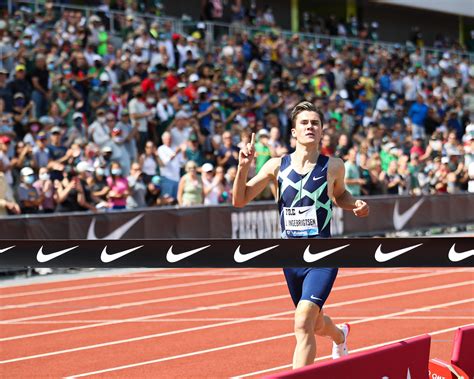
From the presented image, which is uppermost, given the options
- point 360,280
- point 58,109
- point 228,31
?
point 228,31

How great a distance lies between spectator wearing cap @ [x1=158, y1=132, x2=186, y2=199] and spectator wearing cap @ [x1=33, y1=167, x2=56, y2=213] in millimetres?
2699

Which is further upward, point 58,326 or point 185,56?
point 185,56

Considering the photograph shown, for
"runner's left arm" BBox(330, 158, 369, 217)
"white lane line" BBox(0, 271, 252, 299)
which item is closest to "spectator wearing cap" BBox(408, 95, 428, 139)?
"white lane line" BBox(0, 271, 252, 299)

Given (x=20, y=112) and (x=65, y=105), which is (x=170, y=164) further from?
(x=20, y=112)

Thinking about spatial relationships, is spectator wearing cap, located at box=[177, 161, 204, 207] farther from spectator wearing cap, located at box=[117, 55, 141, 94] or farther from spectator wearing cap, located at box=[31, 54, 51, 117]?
spectator wearing cap, located at box=[31, 54, 51, 117]

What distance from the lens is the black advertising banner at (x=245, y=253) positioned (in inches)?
248

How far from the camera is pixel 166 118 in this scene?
797 inches

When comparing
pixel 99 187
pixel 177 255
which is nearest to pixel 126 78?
pixel 99 187

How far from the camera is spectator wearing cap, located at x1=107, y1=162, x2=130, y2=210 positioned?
17453mm

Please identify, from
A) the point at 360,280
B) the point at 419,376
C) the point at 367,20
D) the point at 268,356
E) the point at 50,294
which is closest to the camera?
the point at 419,376

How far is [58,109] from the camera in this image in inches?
717

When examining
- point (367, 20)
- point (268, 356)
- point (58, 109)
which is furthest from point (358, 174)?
point (367, 20)

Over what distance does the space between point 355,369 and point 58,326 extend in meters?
6.51

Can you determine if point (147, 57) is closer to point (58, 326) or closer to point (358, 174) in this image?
point (358, 174)
